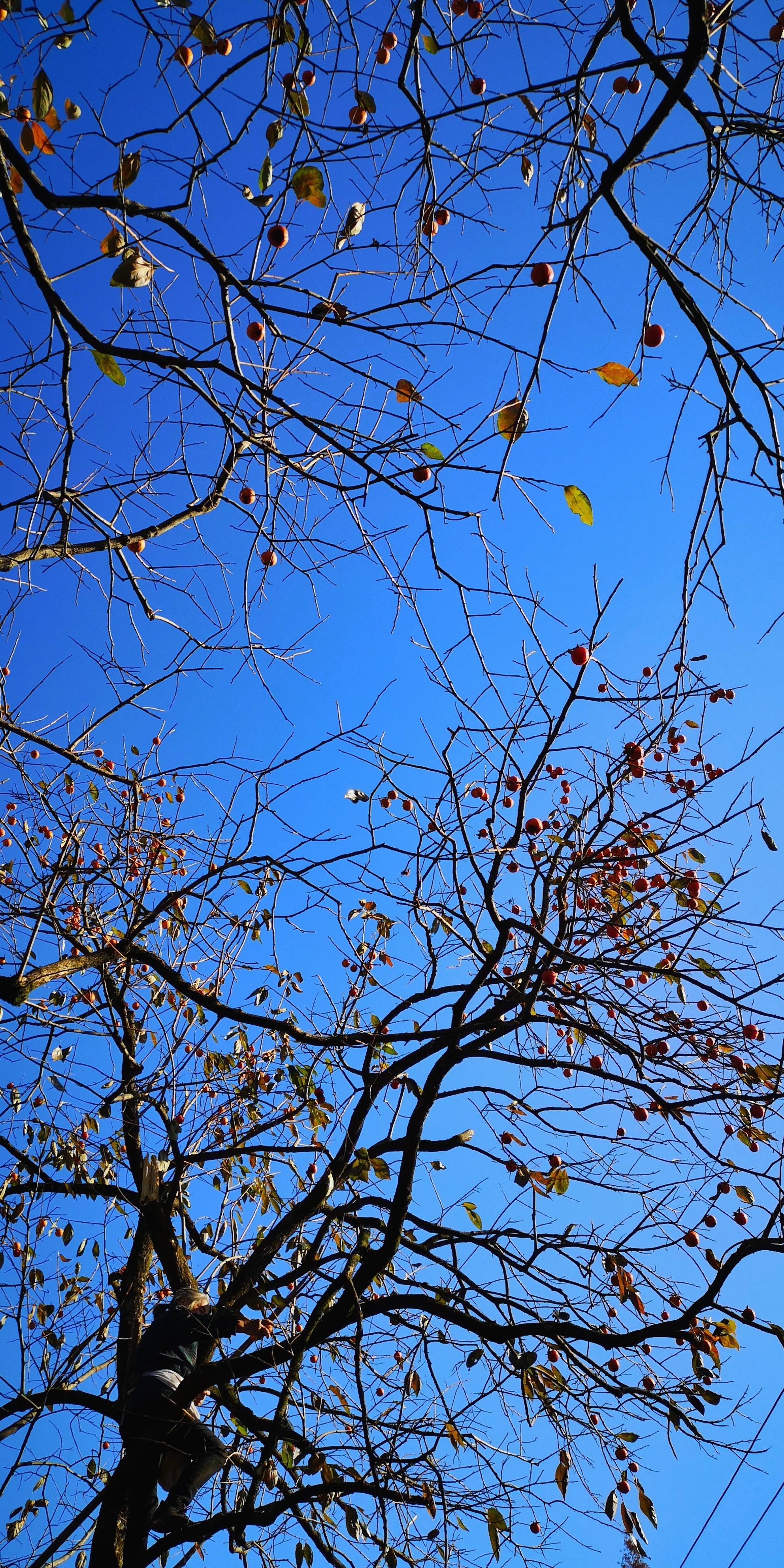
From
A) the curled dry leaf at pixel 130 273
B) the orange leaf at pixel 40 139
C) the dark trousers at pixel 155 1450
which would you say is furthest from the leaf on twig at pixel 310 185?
the dark trousers at pixel 155 1450

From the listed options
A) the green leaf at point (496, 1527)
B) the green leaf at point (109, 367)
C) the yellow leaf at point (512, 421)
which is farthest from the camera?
the green leaf at point (496, 1527)

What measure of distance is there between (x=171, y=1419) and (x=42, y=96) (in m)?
3.40

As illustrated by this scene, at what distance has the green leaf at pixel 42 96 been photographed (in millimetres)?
1777

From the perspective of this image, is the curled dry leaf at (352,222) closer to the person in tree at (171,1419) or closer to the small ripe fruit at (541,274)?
the small ripe fruit at (541,274)

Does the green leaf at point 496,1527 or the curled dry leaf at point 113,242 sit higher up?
the curled dry leaf at point 113,242

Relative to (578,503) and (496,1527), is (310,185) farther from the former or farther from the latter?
(496,1527)

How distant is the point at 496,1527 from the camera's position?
271cm

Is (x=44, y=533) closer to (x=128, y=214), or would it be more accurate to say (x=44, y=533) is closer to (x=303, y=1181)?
(x=128, y=214)

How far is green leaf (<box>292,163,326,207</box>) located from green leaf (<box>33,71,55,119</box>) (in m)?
0.48

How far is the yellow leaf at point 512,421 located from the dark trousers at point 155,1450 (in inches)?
113

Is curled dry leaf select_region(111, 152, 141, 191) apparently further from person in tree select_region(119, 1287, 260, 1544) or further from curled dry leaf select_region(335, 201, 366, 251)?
person in tree select_region(119, 1287, 260, 1544)

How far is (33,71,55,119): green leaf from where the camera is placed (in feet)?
5.83

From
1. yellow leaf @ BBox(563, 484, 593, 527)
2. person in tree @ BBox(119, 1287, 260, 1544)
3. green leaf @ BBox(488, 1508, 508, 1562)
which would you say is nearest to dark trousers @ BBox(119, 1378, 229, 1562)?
person in tree @ BBox(119, 1287, 260, 1544)

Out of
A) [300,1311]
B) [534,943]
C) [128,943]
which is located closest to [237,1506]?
[300,1311]
